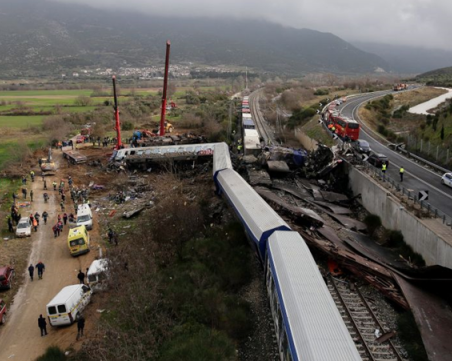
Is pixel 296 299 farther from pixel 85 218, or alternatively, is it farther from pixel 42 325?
pixel 85 218

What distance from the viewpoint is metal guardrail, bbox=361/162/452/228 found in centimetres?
2063

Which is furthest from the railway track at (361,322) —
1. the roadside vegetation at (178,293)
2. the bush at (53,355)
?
the bush at (53,355)

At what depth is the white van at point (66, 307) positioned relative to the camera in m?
17.8

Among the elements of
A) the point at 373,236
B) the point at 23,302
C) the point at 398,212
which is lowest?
the point at 23,302

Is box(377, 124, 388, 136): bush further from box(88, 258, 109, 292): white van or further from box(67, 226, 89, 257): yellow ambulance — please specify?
box(88, 258, 109, 292): white van

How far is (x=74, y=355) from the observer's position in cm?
1532

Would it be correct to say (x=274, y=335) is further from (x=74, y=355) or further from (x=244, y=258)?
(x=74, y=355)

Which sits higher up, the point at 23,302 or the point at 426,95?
the point at 426,95

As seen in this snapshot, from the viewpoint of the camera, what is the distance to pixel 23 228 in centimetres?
2838

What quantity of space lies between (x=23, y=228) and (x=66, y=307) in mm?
13186

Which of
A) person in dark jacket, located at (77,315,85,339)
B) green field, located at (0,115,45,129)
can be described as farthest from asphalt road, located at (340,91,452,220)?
green field, located at (0,115,45,129)

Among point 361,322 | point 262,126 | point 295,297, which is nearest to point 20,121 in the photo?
point 262,126

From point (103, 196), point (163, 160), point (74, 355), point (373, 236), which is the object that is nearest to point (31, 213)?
point (103, 196)

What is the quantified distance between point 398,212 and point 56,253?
21.6 m
